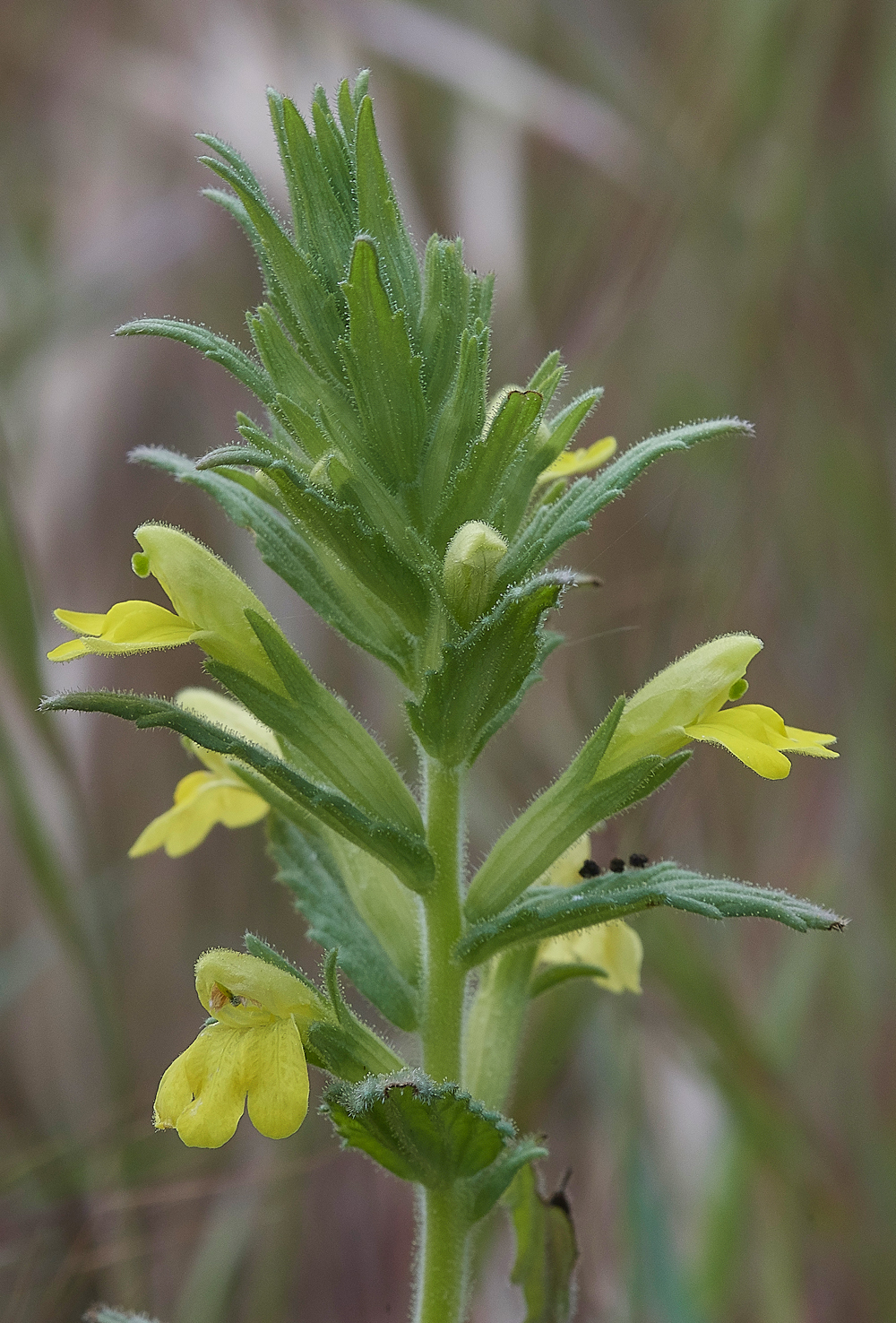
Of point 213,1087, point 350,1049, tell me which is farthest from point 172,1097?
point 350,1049

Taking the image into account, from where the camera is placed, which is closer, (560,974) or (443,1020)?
(443,1020)

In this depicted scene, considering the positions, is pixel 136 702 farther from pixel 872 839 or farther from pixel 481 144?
pixel 481 144

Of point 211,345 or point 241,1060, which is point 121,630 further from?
point 241,1060

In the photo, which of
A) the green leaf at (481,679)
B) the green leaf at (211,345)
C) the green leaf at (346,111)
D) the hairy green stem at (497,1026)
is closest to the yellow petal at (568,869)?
the hairy green stem at (497,1026)

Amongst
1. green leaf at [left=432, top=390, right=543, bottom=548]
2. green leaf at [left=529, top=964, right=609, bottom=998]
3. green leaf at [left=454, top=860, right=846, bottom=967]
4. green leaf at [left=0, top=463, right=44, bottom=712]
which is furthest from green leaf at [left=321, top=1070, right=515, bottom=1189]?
green leaf at [left=0, top=463, right=44, bottom=712]

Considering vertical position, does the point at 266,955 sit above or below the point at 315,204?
below

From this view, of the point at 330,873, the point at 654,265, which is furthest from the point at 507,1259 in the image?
the point at 654,265

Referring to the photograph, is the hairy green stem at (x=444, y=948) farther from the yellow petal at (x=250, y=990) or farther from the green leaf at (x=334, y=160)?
the green leaf at (x=334, y=160)
